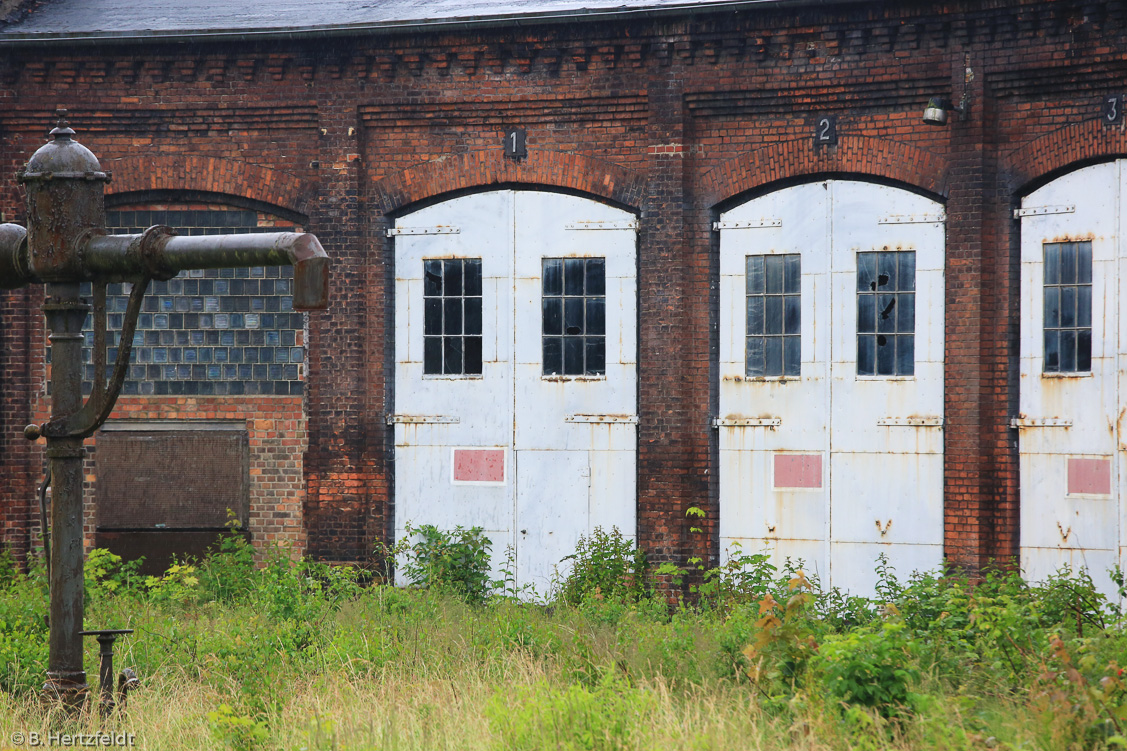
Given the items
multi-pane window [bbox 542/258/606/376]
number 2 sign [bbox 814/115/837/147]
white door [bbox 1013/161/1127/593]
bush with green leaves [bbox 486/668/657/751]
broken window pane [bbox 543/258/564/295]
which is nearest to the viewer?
bush with green leaves [bbox 486/668/657/751]

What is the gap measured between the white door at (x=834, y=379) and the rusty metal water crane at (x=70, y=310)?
7.00 m

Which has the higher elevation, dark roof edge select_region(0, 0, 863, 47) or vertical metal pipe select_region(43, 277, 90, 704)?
dark roof edge select_region(0, 0, 863, 47)

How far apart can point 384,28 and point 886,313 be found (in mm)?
A: 6149

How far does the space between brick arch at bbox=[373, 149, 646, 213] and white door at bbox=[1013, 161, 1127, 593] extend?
4157 millimetres

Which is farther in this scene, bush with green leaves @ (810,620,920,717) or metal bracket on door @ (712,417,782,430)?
metal bracket on door @ (712,417,782,430)

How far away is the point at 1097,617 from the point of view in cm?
766

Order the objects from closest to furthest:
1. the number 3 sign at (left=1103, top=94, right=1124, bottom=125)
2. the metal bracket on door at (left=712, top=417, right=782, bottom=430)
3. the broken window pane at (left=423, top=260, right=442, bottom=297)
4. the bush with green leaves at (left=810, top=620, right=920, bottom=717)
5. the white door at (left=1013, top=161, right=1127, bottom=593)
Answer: the bush with green leaves at (left=810, top=620, right=920, bottom=717), the number 3 sign at (left=1103, top=94, right=1124, bottom=125), the white door at (left=1013, top=161, right=1127, bottom=593), the metal bracket on door at (left=712, top=417, right=782, bottom=430), the broken window pane at (left=423, top=260, right=442, bottom=297)

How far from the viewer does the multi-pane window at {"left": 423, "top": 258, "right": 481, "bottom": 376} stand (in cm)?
1213

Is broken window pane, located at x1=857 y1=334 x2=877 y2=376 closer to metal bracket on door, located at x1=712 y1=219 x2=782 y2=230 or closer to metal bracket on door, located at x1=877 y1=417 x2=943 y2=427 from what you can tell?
metal bracket on door, located at x1=877 y1=417 x2=943 y2=427

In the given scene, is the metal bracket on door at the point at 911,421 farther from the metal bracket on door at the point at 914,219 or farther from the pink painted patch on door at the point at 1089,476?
the metal bracket on door at the point at 914,219

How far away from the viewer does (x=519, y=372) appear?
471 inches

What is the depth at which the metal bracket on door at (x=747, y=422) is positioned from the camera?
11.5m

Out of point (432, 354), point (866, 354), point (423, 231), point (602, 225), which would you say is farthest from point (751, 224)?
point (432, 354)

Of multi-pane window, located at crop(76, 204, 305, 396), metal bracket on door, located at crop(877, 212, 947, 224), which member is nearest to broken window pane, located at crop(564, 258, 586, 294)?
multi-pane window, located at crop(76, 204, 305, 396)
